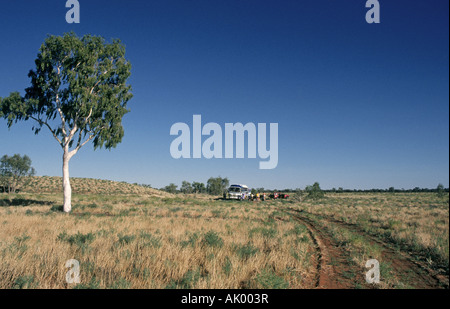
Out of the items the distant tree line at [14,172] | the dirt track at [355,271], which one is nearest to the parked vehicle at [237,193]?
the dirt track at [355,271]

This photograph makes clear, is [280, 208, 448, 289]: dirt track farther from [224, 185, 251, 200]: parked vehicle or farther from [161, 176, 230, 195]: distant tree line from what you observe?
[161, 176, 230, 195]: distant tree line

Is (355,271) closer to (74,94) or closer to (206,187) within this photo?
(74,94)

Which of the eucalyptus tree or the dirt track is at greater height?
the eucalyptus tree

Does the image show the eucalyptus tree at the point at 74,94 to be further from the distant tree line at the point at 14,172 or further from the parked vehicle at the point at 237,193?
the distant tree line at the point at 14,172

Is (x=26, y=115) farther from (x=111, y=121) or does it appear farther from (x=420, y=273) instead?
(x=420, y=273)

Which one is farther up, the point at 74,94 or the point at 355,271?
the point at 74,94

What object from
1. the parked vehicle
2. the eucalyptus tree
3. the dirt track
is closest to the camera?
the dirt track

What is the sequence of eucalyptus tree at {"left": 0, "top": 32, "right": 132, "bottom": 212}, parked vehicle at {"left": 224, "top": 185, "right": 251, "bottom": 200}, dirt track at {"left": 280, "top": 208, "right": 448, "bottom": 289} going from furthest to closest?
parked vehicle at {"left": 224, "top": 185, "right": 251, "bottom": 200} < eucalyptus tree at {"left": 0, "top": 32, "right": 132, "bottom": 212} < dirt track at {"left": 280, "top": 208, "right": 448, "bottom": 289}

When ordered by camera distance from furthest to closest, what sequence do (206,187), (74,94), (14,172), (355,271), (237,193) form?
(206,187), (14,172), (237,193), (74,94), (355,271)

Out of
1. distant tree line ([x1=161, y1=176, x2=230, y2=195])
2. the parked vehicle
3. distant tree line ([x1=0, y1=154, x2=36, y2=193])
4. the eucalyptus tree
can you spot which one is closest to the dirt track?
the eucalyptus tree

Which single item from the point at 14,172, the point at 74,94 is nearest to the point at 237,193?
the point at 74,94
